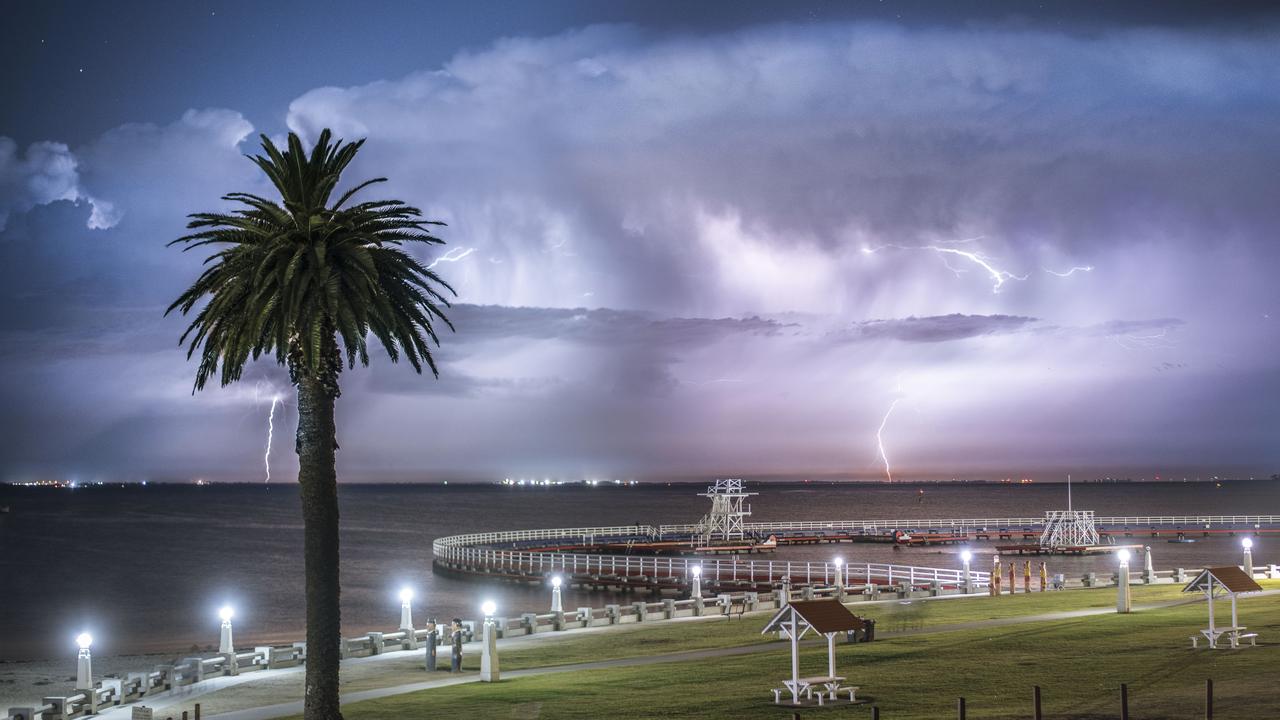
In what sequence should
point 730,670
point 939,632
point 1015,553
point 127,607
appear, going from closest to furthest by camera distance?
1. point 730,670
2. point 939,632
3. point 127,607
4. point 1015,553

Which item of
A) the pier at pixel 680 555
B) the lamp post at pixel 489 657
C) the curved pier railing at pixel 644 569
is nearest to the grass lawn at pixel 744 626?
the lamp post at pixel 489 657

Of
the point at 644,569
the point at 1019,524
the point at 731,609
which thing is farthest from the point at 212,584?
the point at 1019,524

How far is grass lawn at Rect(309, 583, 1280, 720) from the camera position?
2645 cm

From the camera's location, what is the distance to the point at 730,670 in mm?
33656

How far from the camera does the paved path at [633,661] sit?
30.4 meters

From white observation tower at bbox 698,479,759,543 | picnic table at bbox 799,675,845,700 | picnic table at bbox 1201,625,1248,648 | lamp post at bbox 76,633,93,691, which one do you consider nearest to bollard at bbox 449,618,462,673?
lamp post at bbox 76,633,93,691

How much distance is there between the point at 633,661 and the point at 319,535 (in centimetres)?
1287

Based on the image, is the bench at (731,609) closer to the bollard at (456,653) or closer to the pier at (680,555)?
the pier at (680,555)

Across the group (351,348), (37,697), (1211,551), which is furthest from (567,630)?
(1211,551)

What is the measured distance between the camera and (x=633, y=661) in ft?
122

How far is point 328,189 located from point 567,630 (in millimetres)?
24525

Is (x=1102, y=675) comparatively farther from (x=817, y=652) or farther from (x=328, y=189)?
(x=328, y=189)

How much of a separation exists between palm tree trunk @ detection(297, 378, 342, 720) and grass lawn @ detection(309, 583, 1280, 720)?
178 cm

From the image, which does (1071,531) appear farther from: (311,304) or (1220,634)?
(311,304)
